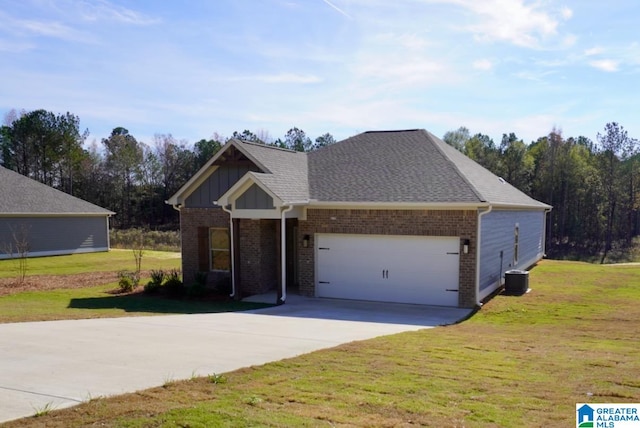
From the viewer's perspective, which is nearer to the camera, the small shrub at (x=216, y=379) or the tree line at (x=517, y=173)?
the small shrub at (x=216, y=379)

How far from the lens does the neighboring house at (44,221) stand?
3011 centimetres

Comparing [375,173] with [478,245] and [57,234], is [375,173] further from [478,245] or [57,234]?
[57,234]

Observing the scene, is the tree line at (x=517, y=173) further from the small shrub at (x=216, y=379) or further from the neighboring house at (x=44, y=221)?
the small shrub at (x=216, y=379)

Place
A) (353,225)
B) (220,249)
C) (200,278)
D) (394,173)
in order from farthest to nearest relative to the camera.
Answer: (220,249) < (200,278) < (394,173) < (353,225)

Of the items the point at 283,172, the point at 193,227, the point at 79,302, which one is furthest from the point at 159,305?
the point at 283,172

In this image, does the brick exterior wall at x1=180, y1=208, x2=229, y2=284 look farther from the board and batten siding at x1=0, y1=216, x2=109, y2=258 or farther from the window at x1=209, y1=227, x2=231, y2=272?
the board and batten siding at x1=0, y1=216, x2=109, y2=258

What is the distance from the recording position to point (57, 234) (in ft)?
107

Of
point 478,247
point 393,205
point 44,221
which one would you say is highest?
point 393,205

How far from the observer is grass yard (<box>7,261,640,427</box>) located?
518 cm

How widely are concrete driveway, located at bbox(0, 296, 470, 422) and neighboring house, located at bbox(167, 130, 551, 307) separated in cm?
140

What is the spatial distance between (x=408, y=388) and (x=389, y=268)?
9813mm

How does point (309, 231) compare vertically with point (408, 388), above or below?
above

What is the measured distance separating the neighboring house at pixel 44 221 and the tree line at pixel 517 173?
714 inches

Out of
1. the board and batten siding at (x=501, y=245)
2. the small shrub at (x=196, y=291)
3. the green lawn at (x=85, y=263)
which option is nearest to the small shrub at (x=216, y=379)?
the board and batten siding at (x=501, y=245)
